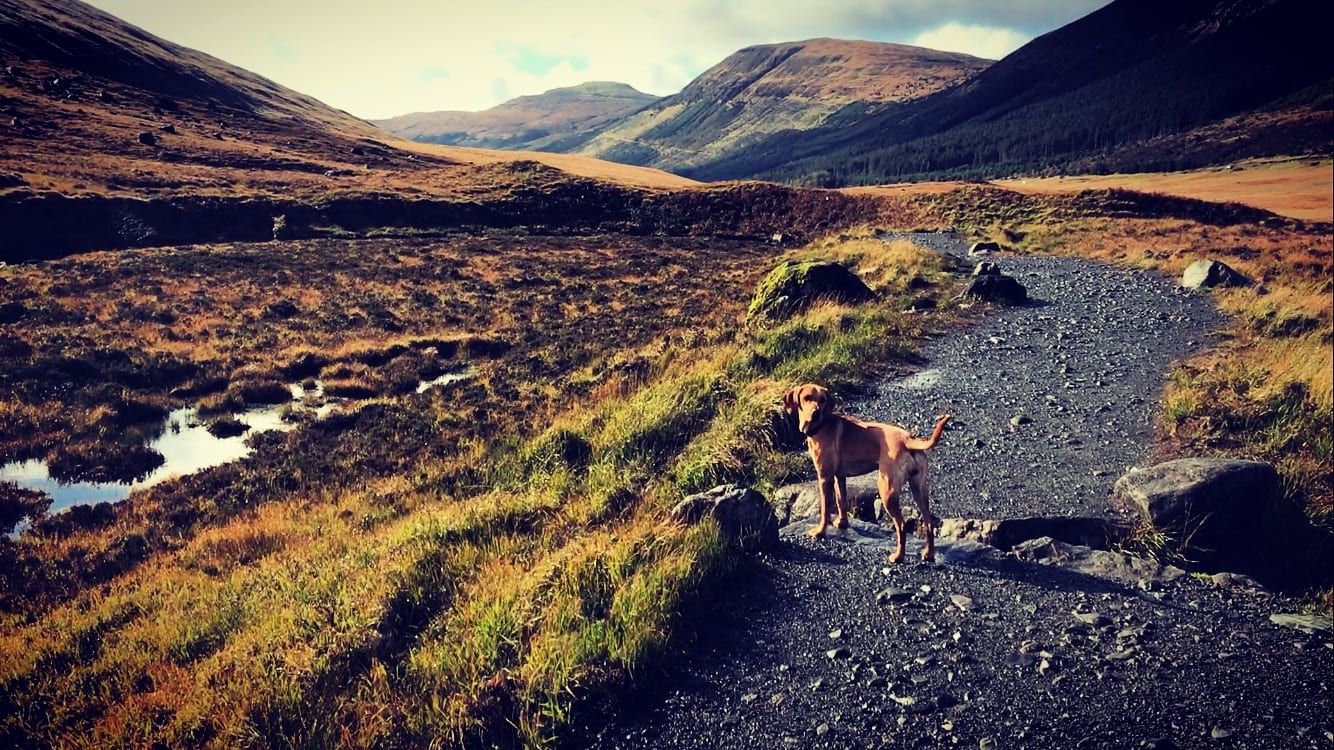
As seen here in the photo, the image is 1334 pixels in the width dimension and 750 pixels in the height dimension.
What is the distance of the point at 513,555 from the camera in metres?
6.87

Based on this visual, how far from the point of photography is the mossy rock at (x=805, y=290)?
728 inches

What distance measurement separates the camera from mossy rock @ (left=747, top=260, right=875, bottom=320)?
18484 mm

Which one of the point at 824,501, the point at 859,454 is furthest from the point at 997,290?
the point at 859,454

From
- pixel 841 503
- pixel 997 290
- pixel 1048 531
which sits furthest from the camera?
pixel 997 290

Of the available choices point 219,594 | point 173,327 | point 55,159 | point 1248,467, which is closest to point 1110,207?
point 1248,467

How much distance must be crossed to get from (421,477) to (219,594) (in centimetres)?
459

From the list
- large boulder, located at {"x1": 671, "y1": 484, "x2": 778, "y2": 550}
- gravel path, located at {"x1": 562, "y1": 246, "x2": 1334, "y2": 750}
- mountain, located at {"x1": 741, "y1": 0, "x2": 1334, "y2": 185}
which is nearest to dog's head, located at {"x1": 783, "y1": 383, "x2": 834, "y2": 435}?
large boulder, located at {"x1": 671, "y1": 484, "x2": 778, "y2": 550}

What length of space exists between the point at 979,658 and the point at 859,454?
1.85 meters

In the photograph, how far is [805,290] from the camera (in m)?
18.8

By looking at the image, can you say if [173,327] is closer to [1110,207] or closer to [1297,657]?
[1297,657]

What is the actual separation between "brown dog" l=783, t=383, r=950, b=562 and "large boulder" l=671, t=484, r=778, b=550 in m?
0.51

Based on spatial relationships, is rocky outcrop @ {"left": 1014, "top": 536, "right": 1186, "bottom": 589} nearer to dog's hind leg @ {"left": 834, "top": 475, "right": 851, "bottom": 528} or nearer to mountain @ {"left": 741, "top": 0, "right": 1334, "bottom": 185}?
dog's hind leg @ {"left": 834, "top": 475, "right": 851, "bottom": 528}

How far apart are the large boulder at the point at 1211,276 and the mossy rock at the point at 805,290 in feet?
26.7

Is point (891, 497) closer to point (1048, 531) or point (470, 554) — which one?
point (1048, 531)
